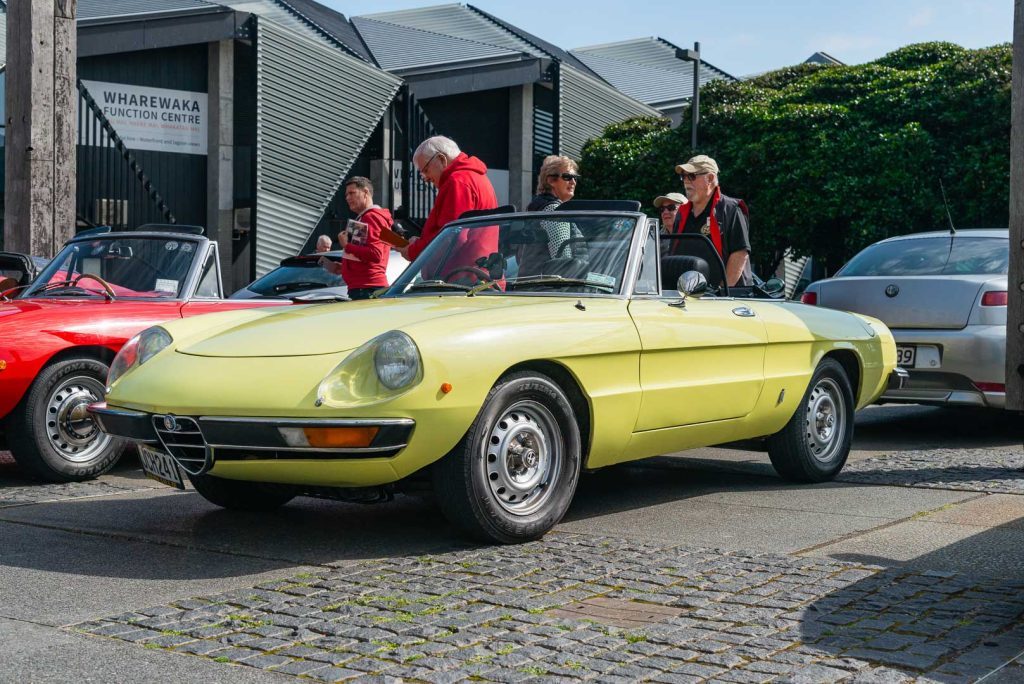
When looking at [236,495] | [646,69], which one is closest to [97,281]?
[236,495]

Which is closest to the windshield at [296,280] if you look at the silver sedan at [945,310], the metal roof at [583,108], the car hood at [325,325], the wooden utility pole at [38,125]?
the wooden utility pole at [38,125]

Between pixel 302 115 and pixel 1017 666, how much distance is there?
22377mm

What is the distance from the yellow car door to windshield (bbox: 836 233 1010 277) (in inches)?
121

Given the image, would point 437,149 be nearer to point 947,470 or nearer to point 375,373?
point 375,373

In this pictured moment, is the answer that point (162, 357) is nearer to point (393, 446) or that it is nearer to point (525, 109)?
point (393, 446)

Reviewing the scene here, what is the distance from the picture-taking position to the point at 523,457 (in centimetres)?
526

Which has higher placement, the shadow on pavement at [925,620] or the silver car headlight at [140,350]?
the silver car headlight at [140,350]

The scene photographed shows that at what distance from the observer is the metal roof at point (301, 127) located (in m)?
24.0

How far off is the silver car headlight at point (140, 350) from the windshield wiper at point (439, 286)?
1.21 m

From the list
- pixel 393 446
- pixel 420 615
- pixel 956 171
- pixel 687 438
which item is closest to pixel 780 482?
pixel 687 438

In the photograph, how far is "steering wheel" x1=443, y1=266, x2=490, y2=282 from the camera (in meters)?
6.19

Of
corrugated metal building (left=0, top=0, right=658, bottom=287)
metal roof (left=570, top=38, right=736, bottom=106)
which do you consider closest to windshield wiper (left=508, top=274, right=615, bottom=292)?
corrugated metal building (left=0, top=0, right=658, bottom=287)

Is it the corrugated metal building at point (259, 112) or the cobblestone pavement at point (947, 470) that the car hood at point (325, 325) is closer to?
the cobblestone pavement at point (947, 470)

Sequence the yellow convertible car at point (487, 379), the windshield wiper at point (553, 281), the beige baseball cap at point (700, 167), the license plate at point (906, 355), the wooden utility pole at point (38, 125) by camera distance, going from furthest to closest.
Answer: the wooden utility pole at point (38, 125), the license plate at point (906, 355), the beige baseball cap at point (700, 167), the windshield wiper at point (553, 281), the yellow convertible car at point (487, 379)
